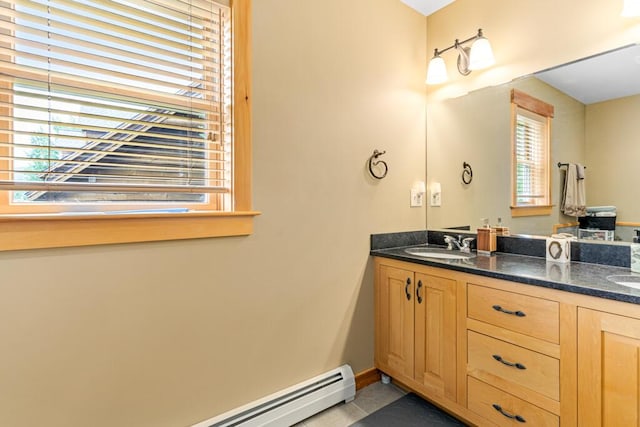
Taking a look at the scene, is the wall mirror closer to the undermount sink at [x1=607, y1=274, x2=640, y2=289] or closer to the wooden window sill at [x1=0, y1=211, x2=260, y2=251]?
the undermount sink at [x1=607, y1=274, x2=640, y2=289]

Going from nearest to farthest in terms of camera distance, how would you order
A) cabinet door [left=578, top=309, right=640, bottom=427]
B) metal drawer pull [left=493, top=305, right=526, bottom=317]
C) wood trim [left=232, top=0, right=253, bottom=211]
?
cabinet door [left=578, top=309, right=640, bottom=427]
metal drawer pull [left=493, top=305, right=526, bottom=317]
wood trim [left=232, top=0, right=253, bottom=211]

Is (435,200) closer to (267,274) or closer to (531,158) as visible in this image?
(531,158)

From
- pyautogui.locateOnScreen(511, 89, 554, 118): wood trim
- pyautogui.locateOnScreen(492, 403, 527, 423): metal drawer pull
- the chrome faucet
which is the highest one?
pyautogui.locateOnScreen(511, 89, 554, 118): wood trim

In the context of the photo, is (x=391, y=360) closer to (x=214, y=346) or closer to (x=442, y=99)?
(x=214, y=346)

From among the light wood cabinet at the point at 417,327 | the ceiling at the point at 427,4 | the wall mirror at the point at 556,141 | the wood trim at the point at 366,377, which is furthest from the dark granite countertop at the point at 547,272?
the ceiling at the point at 427,4

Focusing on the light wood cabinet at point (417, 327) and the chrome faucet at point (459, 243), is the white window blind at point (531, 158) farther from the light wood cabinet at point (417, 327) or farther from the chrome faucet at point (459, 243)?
the light wood cabinet at point (417, 327)

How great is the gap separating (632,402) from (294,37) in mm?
2057

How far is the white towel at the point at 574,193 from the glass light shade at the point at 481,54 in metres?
0.77

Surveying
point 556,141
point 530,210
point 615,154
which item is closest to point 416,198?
point 530,210

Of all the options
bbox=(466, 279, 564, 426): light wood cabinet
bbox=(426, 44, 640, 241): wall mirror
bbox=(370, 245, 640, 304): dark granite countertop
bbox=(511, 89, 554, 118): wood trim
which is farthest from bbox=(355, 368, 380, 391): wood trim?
bbox=(511, 89, 554, 118): wood trim

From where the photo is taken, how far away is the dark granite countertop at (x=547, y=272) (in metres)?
1.16

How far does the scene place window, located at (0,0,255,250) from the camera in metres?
1.13

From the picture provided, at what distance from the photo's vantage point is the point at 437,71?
2.20 metres

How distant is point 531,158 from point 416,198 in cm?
73
